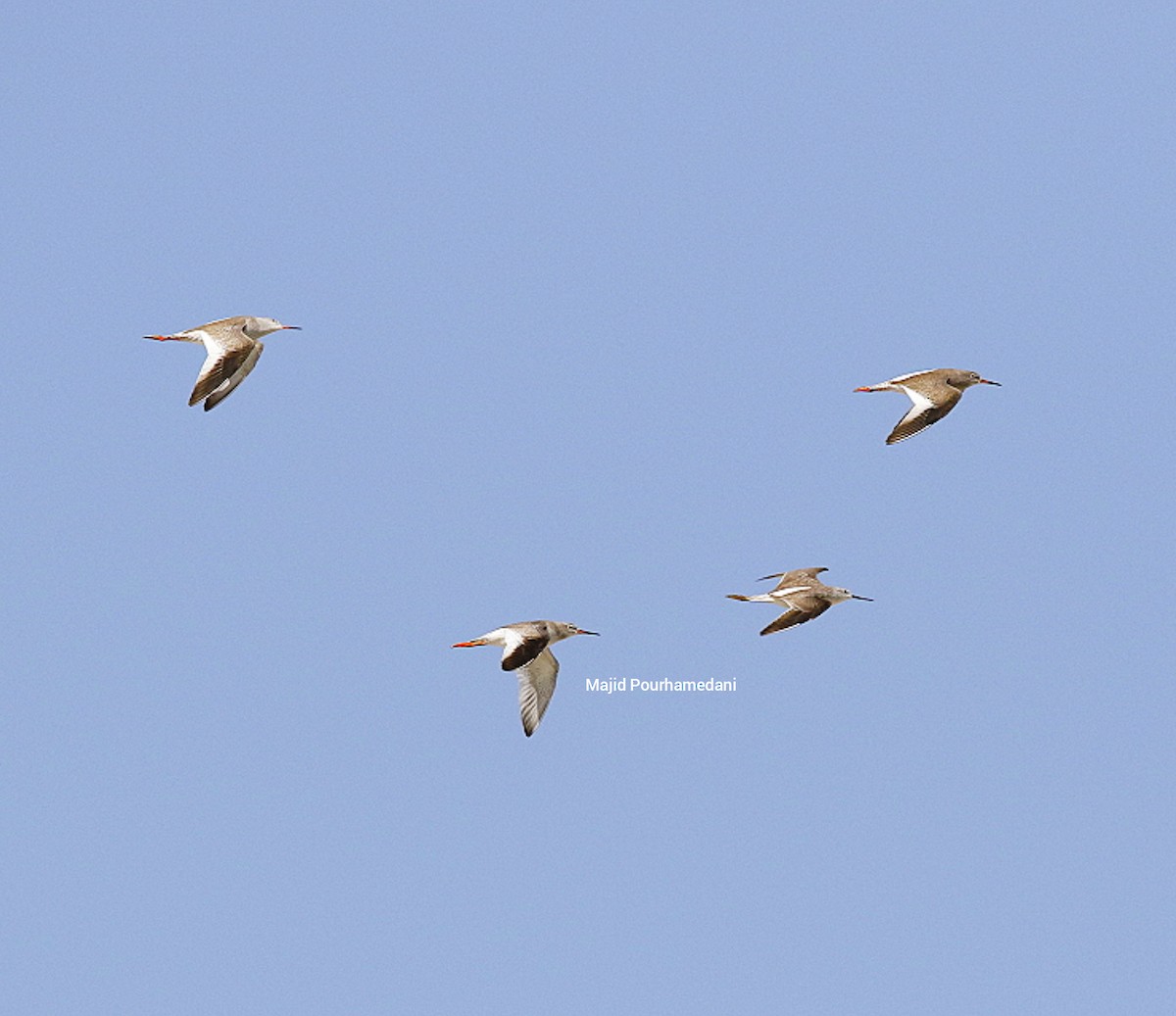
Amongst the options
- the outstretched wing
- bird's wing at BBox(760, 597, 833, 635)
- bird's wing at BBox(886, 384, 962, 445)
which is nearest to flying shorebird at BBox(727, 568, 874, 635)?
bird's wing at BBox(760, 597, 833, 635)

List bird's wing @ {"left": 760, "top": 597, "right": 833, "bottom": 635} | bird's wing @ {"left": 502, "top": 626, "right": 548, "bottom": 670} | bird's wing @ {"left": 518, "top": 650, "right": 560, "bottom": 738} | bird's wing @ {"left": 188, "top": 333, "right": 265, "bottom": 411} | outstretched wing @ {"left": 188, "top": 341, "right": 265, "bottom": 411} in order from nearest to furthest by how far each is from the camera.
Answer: bird's wing @ {"left": 502, "top": 626, "right": 548, "bottom": 670}, outstretched wing @ {"left": 188, "top": 341, "right": 265, "bottom": 411}, bird's wing @ {"left": 188, "top": 333, "right": 265, "bottom": 411}, bird's wing @ {"left": 760, "top": 597, "right": 833, "bottom": 635}, bird's wing @ {"left": 518, "top": 650, "right": 560, "bottom": 738}

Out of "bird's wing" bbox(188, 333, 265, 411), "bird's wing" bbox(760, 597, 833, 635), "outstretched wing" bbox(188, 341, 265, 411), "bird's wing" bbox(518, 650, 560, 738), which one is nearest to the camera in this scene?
"outstretched wing" bbox(188, 341, 265, 411)

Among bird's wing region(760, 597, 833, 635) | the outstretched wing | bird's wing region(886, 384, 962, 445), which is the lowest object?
bird's wing region(760, 597, 833, 635)

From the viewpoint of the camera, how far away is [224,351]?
107 ft

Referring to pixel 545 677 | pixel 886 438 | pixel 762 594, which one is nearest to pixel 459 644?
pixel 545 677

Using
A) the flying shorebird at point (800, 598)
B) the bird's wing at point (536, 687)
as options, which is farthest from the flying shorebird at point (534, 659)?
the flying shorebird at point (800, 598)

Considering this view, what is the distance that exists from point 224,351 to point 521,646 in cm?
731

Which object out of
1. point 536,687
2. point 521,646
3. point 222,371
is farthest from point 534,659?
point 222,371

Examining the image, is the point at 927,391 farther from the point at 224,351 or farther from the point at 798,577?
the point at 224,351

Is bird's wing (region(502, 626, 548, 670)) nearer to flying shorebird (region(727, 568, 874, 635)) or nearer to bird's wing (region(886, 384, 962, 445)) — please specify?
flying shorebird (region(727, 568, 874, 635))

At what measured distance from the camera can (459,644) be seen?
3319 cm

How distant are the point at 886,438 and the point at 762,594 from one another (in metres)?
3.73

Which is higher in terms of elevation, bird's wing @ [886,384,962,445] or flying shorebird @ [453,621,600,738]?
bird's wing @ [886,384,962,445]

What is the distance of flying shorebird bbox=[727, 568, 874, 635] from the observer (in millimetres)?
33144
